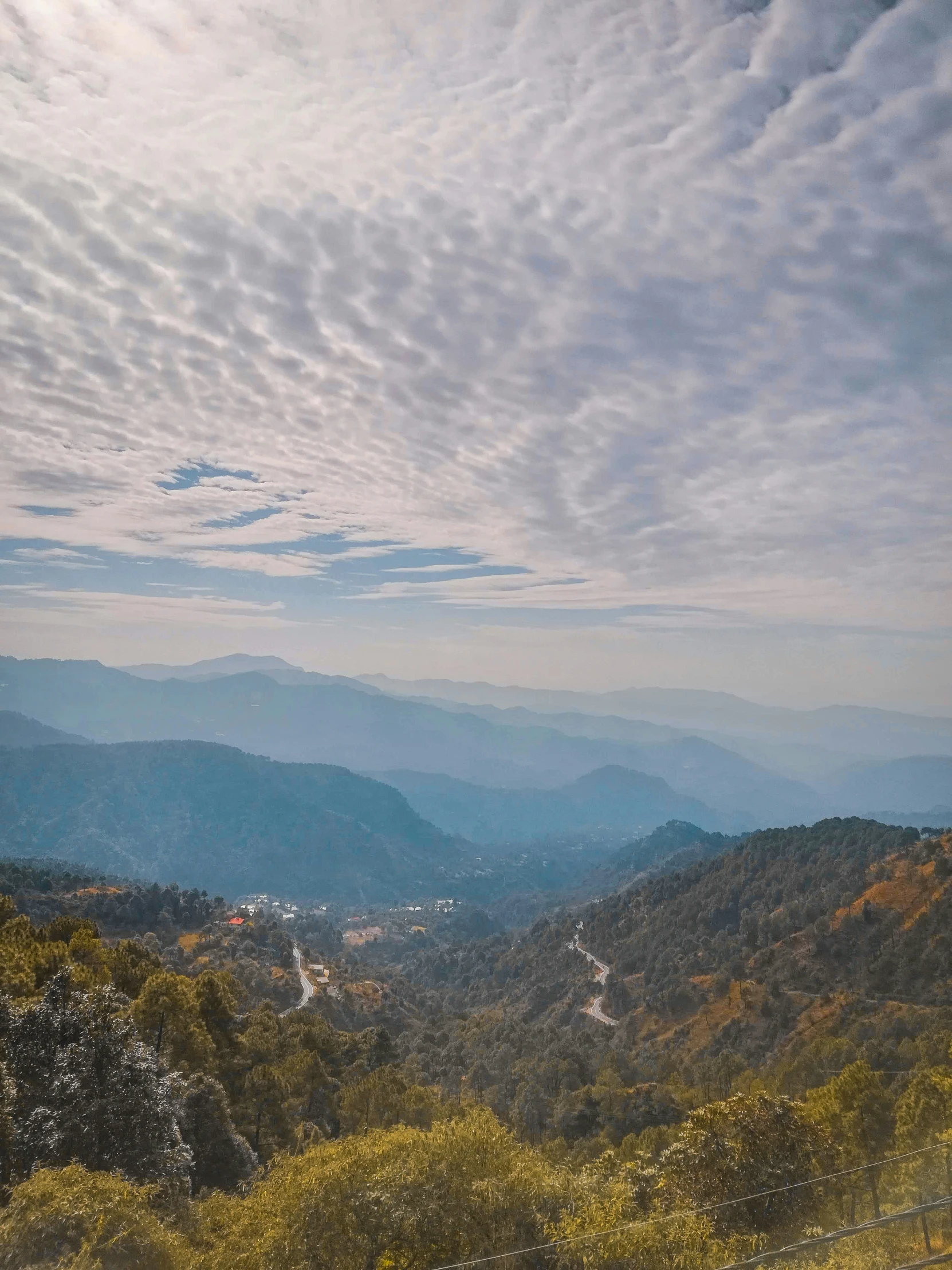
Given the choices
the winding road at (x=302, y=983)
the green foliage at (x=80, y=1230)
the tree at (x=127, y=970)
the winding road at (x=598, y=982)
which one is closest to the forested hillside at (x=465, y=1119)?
the green foliage at (x=80, y=1230)

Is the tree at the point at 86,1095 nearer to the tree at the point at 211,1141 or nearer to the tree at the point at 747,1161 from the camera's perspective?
the tree at the point at 211,1141

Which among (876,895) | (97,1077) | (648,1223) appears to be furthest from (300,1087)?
(876,895)

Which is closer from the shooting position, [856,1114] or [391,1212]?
[391,1212]

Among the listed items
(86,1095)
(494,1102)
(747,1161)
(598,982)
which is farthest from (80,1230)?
(598,982)

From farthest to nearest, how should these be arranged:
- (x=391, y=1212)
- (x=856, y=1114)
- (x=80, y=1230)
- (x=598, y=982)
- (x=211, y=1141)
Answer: (x=598, y=982) < (x=856, y=1114) < (x=211, y=1141) < (x=391, y=1212) < (x=80, y=1230)

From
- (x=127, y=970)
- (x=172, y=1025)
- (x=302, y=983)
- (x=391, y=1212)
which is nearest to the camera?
(x=391, y=1212)

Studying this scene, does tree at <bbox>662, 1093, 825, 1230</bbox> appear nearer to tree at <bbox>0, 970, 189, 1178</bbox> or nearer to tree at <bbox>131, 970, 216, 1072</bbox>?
tree at <bbox>0, 970, 189, 1178</bbox>

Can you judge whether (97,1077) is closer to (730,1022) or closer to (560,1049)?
(560,1049)

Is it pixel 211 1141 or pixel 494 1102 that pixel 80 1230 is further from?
pixel 494 1102

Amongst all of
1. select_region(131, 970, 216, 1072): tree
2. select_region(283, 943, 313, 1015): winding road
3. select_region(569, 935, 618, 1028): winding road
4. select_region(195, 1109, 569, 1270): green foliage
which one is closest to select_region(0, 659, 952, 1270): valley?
select_region(195, 1109, 569, 1270): green foliage
